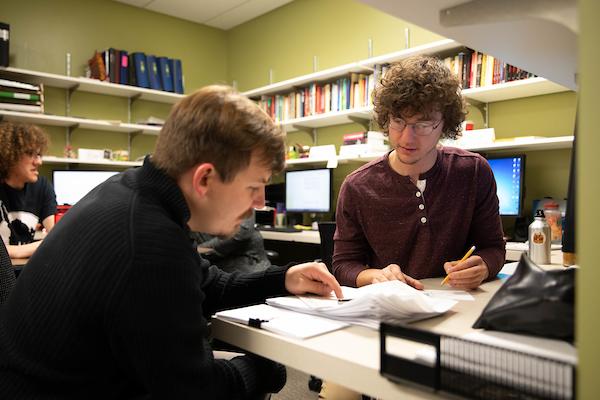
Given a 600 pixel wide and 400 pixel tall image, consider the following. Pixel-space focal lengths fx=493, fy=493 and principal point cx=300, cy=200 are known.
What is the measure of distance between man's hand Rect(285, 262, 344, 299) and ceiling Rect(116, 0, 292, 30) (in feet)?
13.8

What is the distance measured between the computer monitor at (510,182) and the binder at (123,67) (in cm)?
331

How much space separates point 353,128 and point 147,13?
2.46m

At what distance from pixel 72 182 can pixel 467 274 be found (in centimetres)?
378

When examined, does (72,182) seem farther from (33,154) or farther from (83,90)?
(33,154)

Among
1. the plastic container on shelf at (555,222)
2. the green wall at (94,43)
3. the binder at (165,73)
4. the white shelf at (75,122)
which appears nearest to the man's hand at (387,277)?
the plastic container on shelf at (555,222)

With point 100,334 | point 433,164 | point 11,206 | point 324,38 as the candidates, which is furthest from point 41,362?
point 324,38

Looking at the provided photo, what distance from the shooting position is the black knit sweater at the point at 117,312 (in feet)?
2.45

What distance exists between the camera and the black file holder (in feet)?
1.75

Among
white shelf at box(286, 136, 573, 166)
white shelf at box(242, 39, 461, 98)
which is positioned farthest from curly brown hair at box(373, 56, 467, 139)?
white shelf at box(242, 39, 461, 98)

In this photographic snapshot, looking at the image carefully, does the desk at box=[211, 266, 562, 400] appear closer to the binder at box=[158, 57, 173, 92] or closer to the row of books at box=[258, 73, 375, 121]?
the row of books at box=[258, 73, 375, 121]

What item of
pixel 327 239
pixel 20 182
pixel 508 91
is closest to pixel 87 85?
pixel 20 182

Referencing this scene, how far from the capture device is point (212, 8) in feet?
16.2

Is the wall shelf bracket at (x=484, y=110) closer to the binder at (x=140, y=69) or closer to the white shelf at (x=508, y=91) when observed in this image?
the white shelf at (x=508, y=91)

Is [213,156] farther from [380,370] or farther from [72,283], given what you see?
[380,370]
